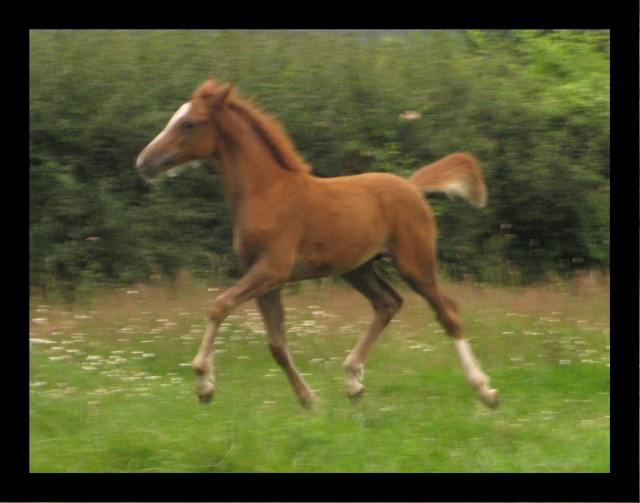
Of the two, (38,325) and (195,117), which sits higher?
(195,117)

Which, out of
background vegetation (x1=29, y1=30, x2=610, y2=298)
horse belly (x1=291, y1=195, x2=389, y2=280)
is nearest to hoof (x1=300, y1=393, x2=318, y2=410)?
horse belly (x1=291, y1=195, x2=389, y2=280)

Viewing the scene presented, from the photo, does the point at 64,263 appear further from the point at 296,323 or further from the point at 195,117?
the point at 195,117

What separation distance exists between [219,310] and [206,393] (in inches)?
20.6

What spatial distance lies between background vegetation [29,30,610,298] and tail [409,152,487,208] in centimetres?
305

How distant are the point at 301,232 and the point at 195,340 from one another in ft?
6.92

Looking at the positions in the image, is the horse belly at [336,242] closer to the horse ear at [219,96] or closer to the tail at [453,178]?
the tail at [453,178]

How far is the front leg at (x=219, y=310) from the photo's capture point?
6.39m

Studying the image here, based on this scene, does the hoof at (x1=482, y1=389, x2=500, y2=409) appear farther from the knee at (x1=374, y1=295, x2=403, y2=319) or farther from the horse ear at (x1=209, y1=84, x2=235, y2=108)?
the horse ear at (x1=209, y1=84, x2=235, y2=108)

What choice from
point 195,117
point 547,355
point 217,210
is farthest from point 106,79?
point 547,355

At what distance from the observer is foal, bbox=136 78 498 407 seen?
22.1 ft

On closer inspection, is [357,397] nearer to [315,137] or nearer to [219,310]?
[219,310]

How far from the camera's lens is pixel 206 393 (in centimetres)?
644

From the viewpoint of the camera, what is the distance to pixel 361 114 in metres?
11.2
